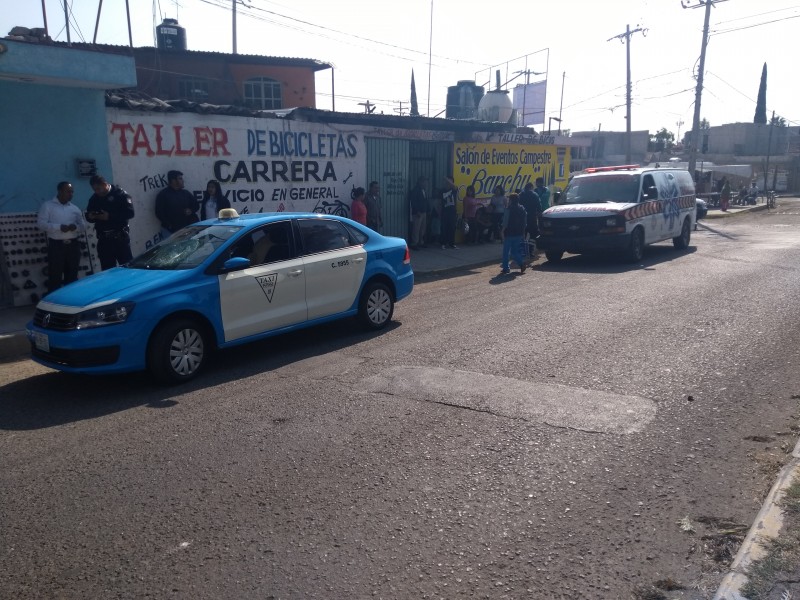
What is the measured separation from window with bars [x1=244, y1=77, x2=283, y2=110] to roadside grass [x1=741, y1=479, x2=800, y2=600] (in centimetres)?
2829

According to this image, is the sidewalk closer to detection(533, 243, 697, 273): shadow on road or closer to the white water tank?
detection(533, 243, 697, 273): shadow on road

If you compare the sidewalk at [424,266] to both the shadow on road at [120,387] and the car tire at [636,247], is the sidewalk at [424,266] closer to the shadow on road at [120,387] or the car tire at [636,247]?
the shadow on road at [120,387]

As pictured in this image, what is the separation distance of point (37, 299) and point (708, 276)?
11503mm

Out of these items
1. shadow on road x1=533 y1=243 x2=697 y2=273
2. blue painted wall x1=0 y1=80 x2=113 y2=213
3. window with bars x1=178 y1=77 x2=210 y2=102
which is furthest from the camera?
window with bars x1=178 y1=77 x2=210 y2=102

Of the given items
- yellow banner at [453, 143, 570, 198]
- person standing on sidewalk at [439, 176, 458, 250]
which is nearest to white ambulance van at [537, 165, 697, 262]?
person standing on sidewalk at [439, 176, 458, 250]

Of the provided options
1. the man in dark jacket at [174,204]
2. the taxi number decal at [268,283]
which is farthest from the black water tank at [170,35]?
the taxi number decal at [268,283]

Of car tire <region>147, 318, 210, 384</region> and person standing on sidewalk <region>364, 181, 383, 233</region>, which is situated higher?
person standing on sidewalk <region>364, 181, 383, 233</region>

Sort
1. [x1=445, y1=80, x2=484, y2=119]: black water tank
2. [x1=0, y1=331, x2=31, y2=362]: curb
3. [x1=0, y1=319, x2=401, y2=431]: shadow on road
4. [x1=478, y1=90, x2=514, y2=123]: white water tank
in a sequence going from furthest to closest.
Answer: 1. [x1=445, y1=80, x2=484, y2=119]: black water tank
2. [x1=478, y1=90, x2=514, y2=123]: white water tank
3. [x1=0, y1=331, x2=31, y2=362]: curb
4. [x1=0, y1=319, x2=401, y2=431]: shadow on road

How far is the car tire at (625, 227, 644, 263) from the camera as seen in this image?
14.8 metres

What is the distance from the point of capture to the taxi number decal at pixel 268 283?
741cm

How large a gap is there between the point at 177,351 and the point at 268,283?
50.1 inches

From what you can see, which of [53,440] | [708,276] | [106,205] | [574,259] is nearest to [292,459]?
[53,440]

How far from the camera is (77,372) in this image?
6.31m

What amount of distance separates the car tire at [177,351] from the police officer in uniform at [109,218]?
13.0ft
